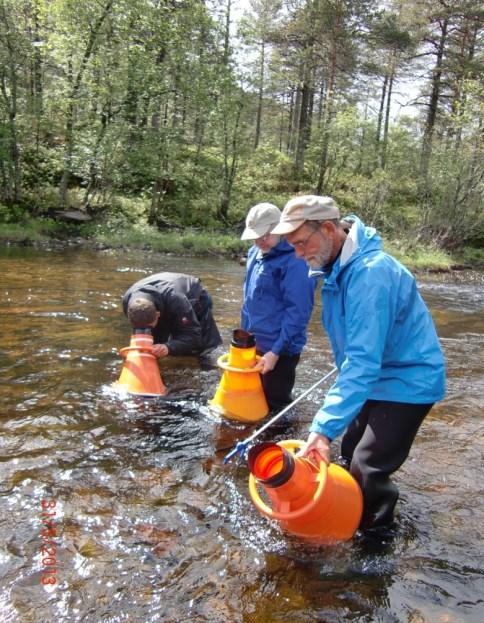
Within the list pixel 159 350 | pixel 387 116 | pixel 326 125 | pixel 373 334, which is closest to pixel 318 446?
pixel 373 334

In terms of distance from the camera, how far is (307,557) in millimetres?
2697

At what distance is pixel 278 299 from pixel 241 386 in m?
0.77

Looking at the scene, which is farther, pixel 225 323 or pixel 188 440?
pixel 225 323

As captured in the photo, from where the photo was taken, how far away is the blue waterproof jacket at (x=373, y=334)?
2283 mm

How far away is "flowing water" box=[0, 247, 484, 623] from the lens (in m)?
2.38

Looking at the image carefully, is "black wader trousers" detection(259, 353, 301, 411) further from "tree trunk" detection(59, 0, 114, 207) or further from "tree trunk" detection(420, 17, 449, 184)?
"tree trunk" detection(420, 17, 449, 184)

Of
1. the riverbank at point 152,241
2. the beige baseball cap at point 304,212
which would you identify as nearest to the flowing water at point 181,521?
the beige baseball cap at point 304,212

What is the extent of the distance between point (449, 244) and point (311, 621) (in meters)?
20.0

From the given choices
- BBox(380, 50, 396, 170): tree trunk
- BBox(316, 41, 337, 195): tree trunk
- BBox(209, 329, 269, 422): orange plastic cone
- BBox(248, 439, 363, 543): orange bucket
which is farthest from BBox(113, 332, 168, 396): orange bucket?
BBox(380, 50, 396, 170): tree trunk

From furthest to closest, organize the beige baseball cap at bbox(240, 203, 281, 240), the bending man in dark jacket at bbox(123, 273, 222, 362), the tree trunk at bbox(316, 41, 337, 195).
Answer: the tree trunk at bbox(316, 41, 337, 195)
the bending man in dark jacket at bbox(123, 273, 222, 362)
the beige baseball cap at bbox(240, 203, 281, 240)

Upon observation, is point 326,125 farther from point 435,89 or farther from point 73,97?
point 73,97

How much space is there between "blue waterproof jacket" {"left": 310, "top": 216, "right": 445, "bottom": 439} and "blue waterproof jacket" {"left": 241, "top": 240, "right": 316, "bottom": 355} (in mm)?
1231

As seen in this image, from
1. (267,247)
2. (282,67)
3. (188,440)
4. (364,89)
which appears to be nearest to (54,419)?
(188,440)

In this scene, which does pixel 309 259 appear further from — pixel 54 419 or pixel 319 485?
pixel 54 419
